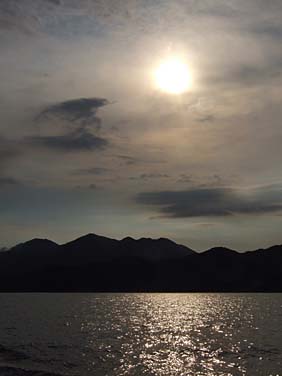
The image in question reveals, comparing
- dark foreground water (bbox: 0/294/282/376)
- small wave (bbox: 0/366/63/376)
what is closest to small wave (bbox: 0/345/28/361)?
dark foreground water (bbox: 0/294/282/376)

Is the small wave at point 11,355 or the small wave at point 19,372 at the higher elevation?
the small wave at point 11,355

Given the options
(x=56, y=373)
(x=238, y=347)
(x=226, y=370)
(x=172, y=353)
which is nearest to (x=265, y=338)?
(x=238, y=347)

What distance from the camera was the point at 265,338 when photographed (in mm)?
106125

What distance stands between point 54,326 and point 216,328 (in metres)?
38.6

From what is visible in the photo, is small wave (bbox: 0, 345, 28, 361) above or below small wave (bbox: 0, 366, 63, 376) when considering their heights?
above

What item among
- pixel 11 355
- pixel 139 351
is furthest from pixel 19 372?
pixel 139 351

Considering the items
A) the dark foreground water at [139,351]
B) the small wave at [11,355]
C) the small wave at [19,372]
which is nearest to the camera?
the small wave at [19,372]

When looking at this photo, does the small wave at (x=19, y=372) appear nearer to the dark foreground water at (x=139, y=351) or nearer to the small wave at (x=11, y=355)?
the dark foreground water at (x=139, y=351)

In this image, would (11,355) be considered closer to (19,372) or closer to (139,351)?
(19,372)

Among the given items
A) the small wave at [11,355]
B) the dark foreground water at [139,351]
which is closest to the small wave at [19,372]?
the dark foreground water at [139,351]

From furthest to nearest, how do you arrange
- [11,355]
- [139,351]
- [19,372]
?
[139,351], [11,355], [19,372]

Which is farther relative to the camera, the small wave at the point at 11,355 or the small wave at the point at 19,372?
the small wave at the point at 11,355

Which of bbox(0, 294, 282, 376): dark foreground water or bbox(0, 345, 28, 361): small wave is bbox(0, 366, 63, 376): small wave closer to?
bbox(0, 294, 282, 376): dark foreground water

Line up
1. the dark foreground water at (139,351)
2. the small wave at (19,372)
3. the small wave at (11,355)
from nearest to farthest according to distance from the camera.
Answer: the small wave at (19,372) < the dark foreground water at (139,351) < the small wave at (11,355)
